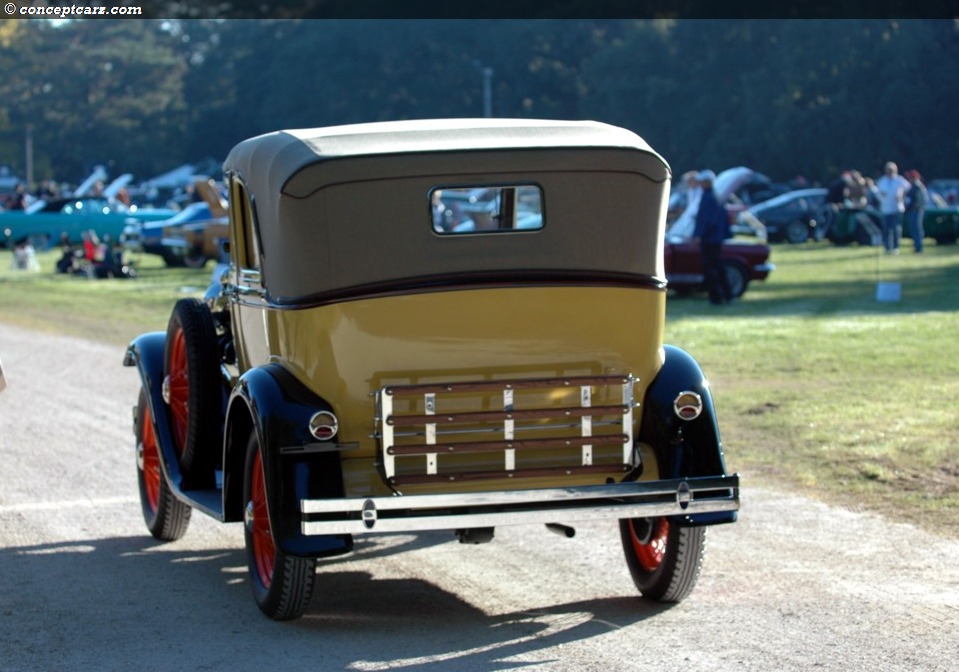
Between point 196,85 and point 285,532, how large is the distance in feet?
339

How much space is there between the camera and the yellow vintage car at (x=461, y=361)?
598 cm

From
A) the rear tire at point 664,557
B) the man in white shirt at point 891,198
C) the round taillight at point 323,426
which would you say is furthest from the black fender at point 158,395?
the man in white shirt at point 891,198

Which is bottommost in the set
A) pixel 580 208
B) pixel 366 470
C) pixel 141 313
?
pixel 141 313

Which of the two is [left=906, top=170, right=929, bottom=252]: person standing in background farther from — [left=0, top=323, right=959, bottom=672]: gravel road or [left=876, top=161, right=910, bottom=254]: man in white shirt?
[left=0, top=323, right=959, bottom=672]: gravel road

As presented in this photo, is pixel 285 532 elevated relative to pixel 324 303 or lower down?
lower down

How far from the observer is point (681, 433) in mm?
6262

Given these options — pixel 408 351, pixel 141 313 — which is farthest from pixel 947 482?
pixel 141 313

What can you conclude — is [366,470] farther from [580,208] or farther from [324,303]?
[580,208]

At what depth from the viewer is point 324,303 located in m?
6.11

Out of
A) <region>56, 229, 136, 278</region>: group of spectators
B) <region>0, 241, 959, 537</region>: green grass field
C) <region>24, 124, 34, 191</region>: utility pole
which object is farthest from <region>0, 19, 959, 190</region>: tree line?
<region>0, 241, 959, 537</region>: green grass field

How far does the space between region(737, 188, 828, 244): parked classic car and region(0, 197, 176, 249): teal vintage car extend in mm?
17003

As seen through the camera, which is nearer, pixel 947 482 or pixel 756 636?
pixel 756 636

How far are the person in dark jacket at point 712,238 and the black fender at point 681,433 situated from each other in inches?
596

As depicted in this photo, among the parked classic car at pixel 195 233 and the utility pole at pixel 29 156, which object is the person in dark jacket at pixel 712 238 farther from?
the utility pole at pixel 29 156
